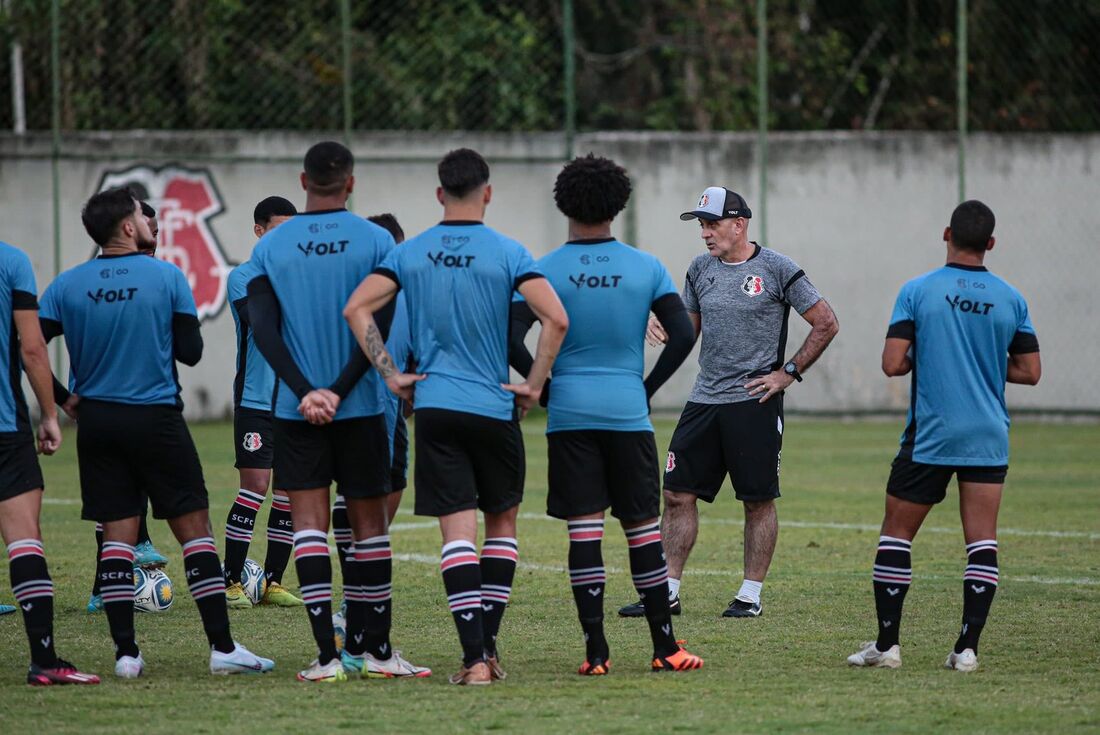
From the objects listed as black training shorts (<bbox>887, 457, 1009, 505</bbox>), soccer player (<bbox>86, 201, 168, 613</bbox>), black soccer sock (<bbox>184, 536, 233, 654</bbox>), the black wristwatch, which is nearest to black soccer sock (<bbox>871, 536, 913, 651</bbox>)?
black training shorts (<bbox>887, 457, 1009, 505</bbox>)

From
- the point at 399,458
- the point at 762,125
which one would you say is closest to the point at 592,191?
the point at 399,458

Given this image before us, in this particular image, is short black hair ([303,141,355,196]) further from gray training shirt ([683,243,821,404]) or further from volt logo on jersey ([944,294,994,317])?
gray training shirt ([683,243,821,404])

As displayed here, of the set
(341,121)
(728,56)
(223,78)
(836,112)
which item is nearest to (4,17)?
(223,78)

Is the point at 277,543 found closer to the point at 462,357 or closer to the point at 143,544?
the point at 143,544

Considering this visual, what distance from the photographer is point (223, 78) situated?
2172 cm

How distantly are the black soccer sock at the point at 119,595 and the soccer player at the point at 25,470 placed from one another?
0.20 metres

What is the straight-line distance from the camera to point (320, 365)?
6617 millimetres

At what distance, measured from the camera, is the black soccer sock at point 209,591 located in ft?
22.6

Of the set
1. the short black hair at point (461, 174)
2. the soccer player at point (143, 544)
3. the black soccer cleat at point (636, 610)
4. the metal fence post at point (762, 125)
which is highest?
the metal fence post at point (762, 125)

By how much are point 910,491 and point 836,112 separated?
17380 millimetres

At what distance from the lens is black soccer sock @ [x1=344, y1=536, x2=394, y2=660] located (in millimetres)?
6750

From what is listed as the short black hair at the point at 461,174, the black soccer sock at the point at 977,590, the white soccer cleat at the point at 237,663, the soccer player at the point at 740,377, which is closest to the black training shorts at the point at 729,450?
the soccer player at the point at 740,377

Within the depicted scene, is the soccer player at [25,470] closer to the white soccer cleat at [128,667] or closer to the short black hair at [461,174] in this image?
the white soccer cleat at [128,667]

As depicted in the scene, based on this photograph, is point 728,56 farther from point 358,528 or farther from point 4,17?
point 358,528
